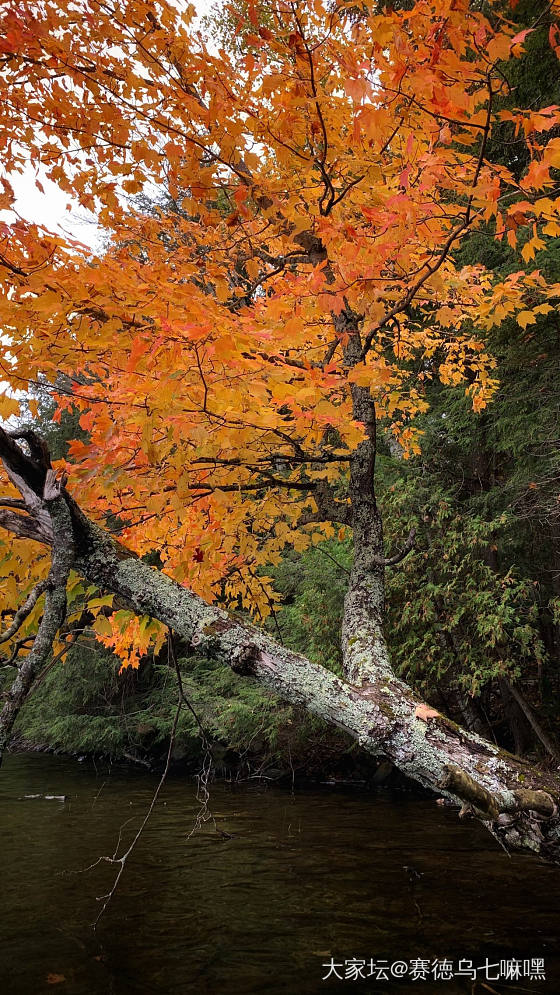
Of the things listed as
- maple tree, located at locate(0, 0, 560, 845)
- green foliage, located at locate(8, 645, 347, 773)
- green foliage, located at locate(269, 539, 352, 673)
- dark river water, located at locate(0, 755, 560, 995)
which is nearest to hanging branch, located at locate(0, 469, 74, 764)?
maple tree, located at locate(0, 0, 560, 845)

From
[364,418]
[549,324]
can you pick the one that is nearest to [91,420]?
[364,418]

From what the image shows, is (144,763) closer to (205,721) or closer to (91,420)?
(205,721)

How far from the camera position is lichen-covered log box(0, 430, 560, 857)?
241 cm

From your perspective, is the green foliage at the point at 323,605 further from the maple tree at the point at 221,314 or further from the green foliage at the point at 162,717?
the maple tree at the point at 221,314

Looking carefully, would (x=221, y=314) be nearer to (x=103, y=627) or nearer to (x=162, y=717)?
(x=103, y=627)

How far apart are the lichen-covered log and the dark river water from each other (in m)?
1.83

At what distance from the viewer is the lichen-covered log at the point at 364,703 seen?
2414 millimetres

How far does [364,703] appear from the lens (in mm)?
2711

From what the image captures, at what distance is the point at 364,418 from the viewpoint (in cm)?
429

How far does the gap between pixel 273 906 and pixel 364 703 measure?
323 cm

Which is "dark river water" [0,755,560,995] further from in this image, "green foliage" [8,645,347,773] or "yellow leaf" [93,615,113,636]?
"yellow leaf" [93,615,113,636]

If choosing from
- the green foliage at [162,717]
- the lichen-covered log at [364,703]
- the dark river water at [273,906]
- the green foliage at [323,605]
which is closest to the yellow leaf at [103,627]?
the lichen-covered log at [364,703]

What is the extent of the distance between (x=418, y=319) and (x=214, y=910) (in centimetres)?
926

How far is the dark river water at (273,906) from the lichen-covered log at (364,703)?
1.83 metres
